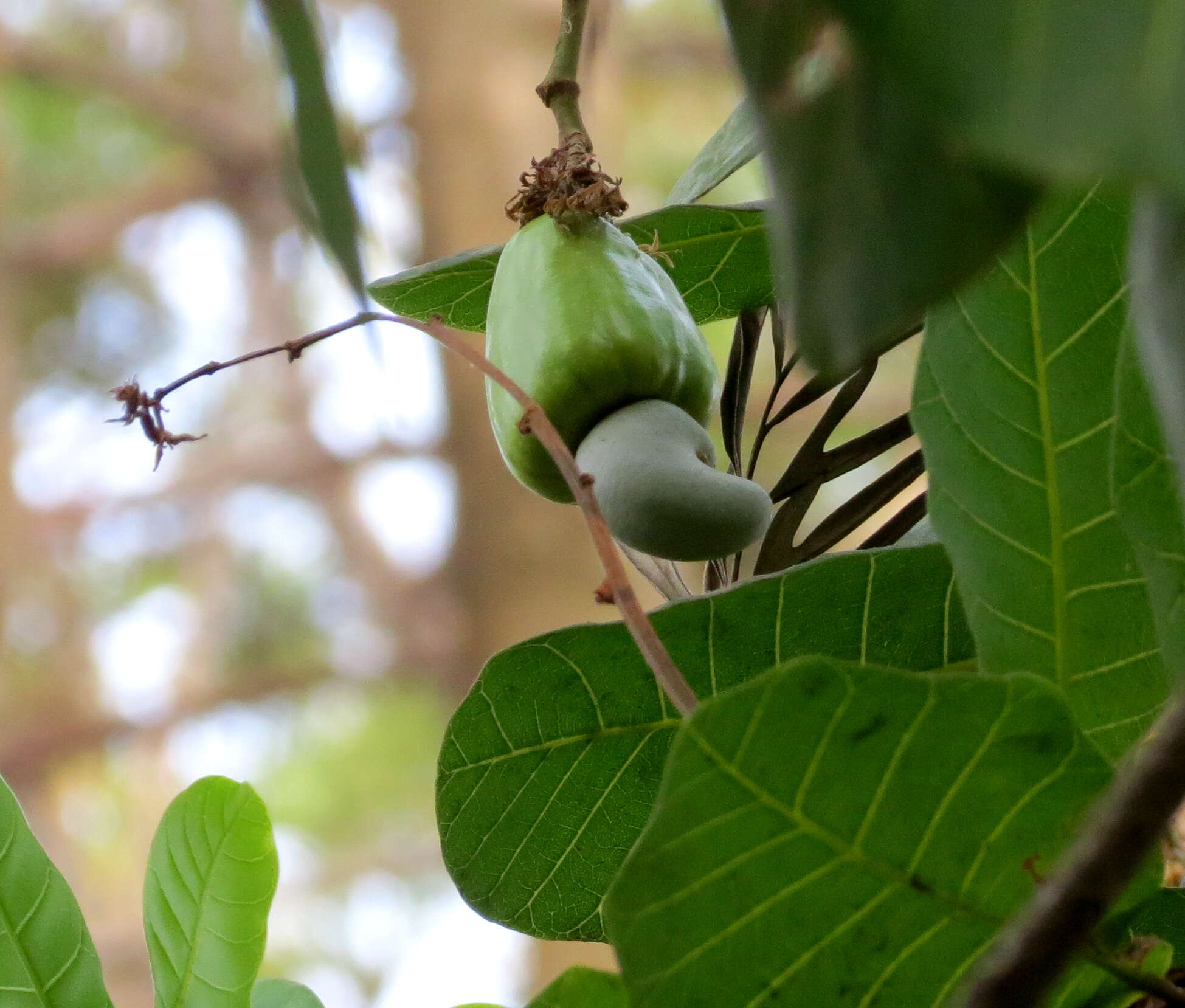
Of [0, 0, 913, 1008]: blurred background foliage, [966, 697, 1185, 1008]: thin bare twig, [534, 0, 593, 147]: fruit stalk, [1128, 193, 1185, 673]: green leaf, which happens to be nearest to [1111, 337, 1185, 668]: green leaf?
[1128, 193, 1185, 673]: green leaf

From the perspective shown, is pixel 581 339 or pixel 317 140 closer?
pixel 317 140

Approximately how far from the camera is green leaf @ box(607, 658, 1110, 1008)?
0.21 m

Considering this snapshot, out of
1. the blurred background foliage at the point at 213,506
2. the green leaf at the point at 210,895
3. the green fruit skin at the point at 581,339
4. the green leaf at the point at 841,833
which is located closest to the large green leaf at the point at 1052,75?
the green leaf at the point at 841,833

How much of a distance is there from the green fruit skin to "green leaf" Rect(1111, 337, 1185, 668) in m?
0.15

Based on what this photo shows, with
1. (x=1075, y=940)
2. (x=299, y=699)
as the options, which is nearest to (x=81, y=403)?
(x=299, y=699)

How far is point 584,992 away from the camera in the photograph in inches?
10.2

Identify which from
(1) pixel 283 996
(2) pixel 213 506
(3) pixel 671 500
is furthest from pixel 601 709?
(2) pixel 213 506

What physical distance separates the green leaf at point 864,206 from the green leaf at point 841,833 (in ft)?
0.31

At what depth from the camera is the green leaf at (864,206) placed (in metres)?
0.12

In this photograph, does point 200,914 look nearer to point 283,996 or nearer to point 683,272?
point 283,996

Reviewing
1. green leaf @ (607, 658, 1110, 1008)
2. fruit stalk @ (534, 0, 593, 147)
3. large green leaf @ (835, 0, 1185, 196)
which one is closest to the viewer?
large green leaf @ (835, 0, 1185, 196)

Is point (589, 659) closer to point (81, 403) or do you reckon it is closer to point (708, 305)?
point (708, 305)

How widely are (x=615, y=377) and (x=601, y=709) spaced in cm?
10

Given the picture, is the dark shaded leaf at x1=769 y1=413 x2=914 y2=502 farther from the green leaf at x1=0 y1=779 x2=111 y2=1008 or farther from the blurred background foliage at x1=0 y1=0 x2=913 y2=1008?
the blurred background foliage at x1=0 y1=0 x2=913 y2=1008
